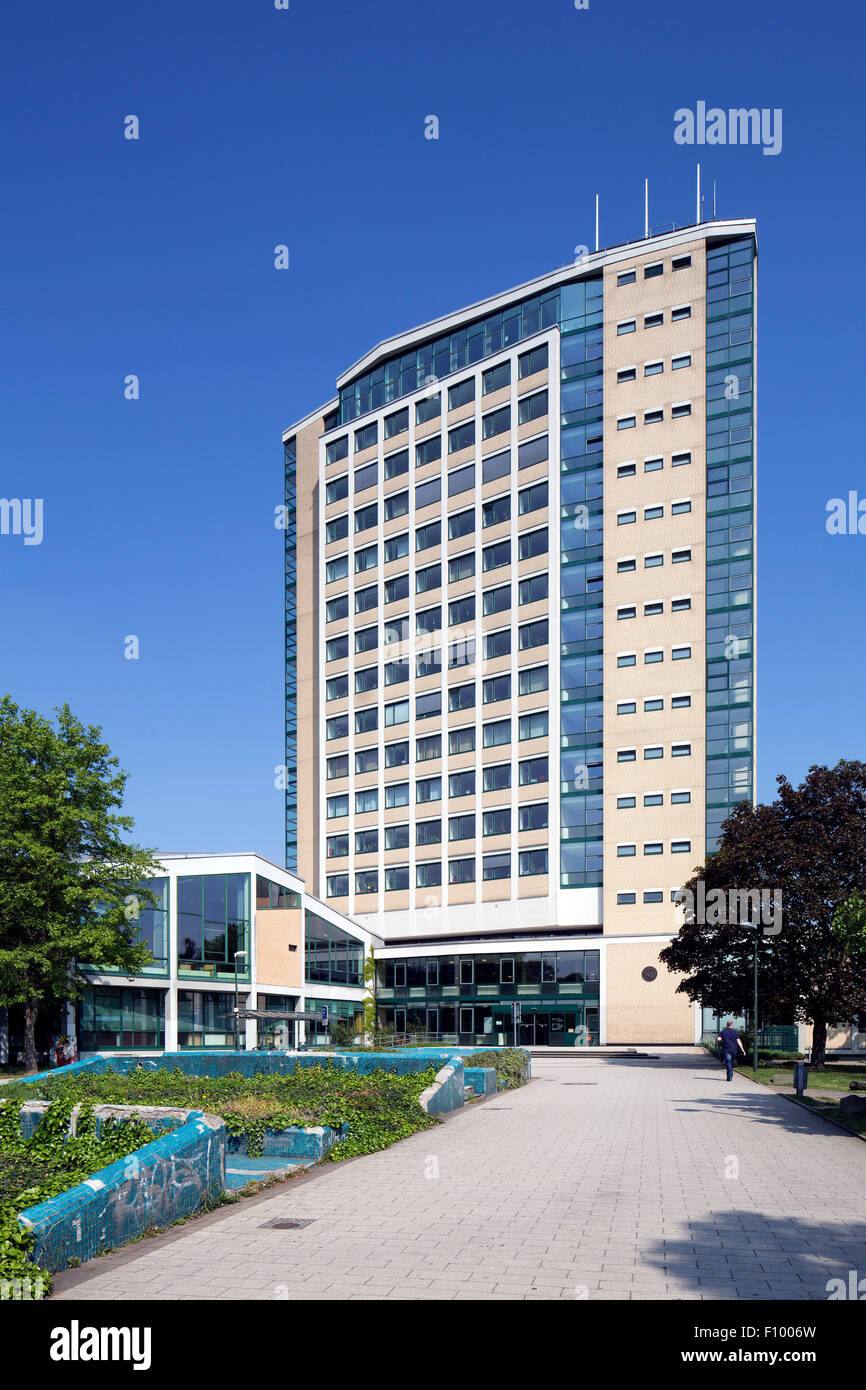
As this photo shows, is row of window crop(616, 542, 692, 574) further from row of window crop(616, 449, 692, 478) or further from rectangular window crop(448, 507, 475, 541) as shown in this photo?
rectangular window crop(448, 507, 475, 541)

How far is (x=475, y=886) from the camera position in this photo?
242 feet

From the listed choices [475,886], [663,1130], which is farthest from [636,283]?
[663,1130]

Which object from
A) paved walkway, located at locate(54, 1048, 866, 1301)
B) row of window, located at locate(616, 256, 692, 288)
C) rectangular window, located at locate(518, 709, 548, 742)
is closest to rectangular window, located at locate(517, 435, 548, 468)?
row of window, located at locate(616, 256, 692, 288)

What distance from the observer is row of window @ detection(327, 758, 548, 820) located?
7169 centimetres

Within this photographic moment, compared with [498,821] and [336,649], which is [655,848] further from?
[336,649]

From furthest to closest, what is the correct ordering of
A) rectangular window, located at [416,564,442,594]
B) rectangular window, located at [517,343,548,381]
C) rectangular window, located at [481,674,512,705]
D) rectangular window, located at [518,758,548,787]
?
rectangular window, located at [416,564,442,594] → rectangular window, located at [517,343,548,381] → rectangular window, located at [481,674,512,705] → rectangular window, located at [518,758,548,787]

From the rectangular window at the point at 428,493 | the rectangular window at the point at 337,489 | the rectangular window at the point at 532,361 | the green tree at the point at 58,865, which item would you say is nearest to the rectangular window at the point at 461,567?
the rectangular window at the point at 428,493

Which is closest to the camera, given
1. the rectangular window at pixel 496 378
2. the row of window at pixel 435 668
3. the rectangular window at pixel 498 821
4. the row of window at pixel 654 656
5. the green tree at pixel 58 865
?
the green tree at pixel 58 865

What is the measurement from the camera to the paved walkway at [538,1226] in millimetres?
8875

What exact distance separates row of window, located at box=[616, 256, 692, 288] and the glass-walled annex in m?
41.3

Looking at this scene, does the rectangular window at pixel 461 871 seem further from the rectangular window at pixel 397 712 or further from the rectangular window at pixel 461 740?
the rectangular window at pixel 397 712

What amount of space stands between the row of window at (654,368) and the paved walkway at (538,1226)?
189 ft
